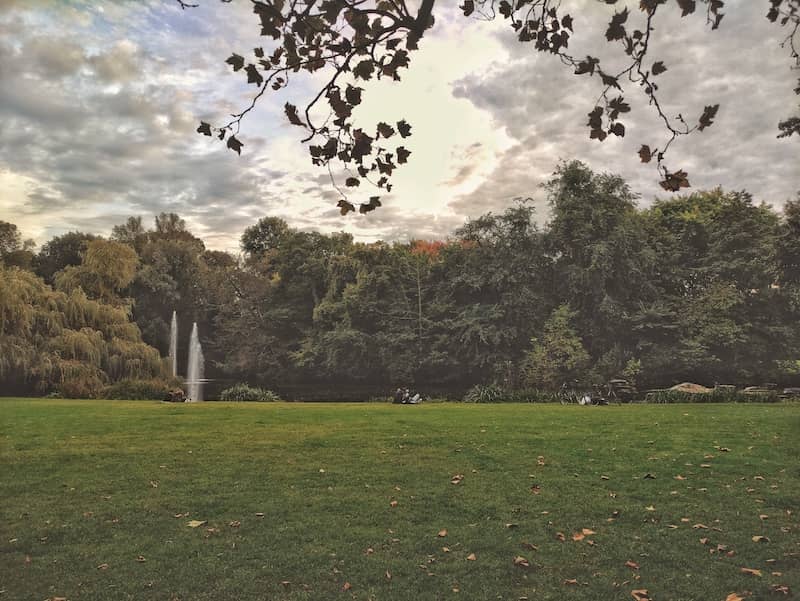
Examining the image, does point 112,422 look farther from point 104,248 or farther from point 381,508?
point 104,248

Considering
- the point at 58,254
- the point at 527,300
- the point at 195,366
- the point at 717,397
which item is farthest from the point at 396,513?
the point at 58,254

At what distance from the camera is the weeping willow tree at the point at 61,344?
22000 millimetres

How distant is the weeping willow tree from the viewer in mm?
22000

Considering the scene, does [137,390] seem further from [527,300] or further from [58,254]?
[58,254]

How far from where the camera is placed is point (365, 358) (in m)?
39.9

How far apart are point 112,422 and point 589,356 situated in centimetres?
2570

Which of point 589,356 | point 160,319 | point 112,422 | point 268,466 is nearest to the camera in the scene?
point 268,466

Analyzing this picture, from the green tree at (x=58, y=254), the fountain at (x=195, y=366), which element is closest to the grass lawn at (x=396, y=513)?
the fountain at (x=195, y=366)

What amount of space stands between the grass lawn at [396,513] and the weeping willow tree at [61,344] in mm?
10429

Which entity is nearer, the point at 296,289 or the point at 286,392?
the point at 286,392

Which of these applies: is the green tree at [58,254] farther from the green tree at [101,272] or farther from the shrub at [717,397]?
the shrub at [717,397]

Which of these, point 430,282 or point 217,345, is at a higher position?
point 430,282

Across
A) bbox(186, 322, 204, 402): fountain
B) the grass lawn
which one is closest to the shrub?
the grass lawn

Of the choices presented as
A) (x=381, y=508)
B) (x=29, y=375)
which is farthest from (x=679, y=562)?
(x=29, y=375)
